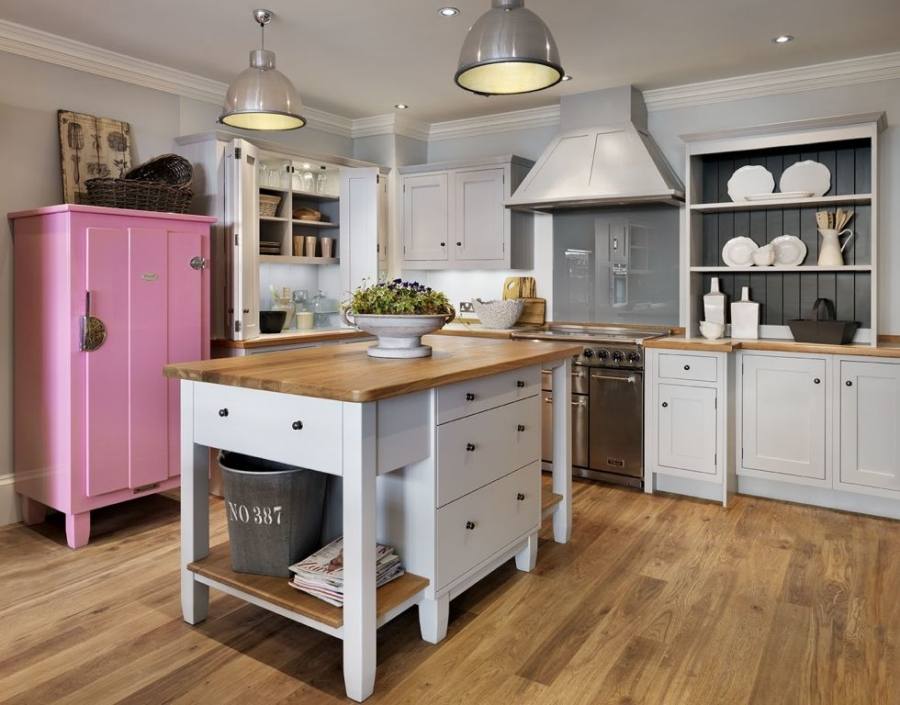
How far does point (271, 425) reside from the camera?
7.34ft

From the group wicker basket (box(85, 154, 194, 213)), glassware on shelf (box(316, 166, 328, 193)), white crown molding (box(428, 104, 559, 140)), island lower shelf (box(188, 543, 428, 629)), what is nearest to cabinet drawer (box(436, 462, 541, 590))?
island lower shelf (box(188, 543, 428, 629))

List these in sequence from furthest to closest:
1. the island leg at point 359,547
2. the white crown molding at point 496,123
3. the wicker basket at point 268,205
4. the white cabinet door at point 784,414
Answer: the white crown molding at point 496,123 → the wicker basket at point 268,205 → the white cabinet door at point 784,414 → the island leg at point 359,547

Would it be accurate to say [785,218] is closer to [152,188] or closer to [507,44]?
[507,44]

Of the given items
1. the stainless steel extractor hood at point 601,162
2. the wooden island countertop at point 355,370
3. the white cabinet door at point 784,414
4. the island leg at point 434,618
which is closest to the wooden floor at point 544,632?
the island leg at point 434,618

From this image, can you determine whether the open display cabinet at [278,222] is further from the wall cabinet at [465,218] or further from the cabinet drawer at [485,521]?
the cabinet drawer at [485,521]

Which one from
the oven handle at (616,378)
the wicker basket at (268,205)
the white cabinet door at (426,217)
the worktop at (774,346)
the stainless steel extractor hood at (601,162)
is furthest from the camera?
the white cabinet door at (426,217)

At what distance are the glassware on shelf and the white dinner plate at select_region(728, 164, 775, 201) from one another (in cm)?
277

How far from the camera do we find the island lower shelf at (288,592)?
2176 mm

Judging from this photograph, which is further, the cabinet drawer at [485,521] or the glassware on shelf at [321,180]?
the glassware on shelf at [321,180]

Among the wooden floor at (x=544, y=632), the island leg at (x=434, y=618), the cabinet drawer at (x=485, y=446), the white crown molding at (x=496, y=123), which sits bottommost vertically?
the wooden floor at (x=544, y=632)

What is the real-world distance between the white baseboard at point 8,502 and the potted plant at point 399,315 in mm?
2283

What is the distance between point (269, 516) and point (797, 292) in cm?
353

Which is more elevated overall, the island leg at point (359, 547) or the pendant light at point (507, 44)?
the pendant light at point (507, 44)

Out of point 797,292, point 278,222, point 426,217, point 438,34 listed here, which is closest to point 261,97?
point 438,34
